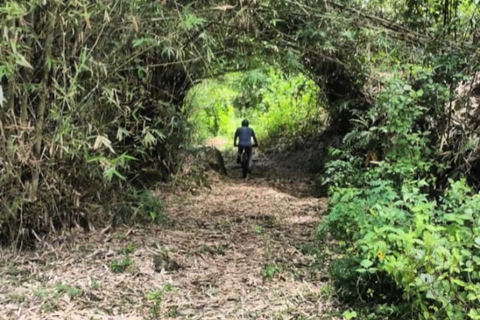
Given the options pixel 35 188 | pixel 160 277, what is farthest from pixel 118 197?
pixel 160 277

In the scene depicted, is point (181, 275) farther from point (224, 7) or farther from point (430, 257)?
point (224, 7)

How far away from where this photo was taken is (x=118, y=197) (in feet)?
13.6

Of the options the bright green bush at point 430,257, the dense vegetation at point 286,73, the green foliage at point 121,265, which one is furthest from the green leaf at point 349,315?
the green foliage at point 121,265

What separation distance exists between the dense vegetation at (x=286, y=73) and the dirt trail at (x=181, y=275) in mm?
261

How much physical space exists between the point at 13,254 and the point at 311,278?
2.08m

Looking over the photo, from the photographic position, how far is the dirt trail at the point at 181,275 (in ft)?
8.82

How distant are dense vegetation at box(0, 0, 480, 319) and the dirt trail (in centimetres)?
26

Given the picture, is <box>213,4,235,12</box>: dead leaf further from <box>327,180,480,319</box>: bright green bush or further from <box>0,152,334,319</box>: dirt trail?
<box>0,152,334,319</box>: dirt trail

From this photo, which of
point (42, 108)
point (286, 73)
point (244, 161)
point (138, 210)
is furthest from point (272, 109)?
point (42, 108)

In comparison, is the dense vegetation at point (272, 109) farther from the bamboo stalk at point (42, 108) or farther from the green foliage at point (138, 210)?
the bamboo stalk at point (42, 108)

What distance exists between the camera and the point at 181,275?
126 inches

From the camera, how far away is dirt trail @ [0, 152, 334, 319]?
269 cm

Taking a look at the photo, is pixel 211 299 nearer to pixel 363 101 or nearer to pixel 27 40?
pixel 27 40

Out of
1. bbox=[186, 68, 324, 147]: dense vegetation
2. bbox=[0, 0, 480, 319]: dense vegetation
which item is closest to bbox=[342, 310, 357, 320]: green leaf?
bbox=[0, 0, 480, 319]: dense vegetation
